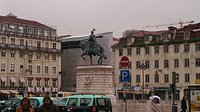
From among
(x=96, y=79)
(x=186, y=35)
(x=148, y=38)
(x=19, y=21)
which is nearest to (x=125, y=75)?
(x=96, y=79)

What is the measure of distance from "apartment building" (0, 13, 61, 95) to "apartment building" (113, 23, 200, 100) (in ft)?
50.6

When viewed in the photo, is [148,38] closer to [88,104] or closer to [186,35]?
[186,35]

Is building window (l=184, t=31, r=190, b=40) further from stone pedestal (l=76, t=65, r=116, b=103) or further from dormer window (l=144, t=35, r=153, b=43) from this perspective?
stone pedestal (l=76, t=65, r=116, b=103)

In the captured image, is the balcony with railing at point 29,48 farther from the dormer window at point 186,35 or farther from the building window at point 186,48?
the building window at point 186,48

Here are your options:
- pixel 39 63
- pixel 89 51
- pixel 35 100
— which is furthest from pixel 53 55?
pixel 35 100

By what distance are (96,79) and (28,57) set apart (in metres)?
40.1

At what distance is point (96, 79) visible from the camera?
51.9 meters

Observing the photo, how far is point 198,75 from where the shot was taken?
72125 millimetres

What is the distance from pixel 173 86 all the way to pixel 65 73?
240ft

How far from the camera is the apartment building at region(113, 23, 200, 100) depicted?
240 feet

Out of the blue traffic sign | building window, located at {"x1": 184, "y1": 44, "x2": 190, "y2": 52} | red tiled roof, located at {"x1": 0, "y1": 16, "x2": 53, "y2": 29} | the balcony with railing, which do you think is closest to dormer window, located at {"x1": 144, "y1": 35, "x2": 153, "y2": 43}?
building window, located at {"x1": 184, "y1": 44, "x2": 190, "y2": 52}

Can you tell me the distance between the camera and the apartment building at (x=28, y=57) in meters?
85.4

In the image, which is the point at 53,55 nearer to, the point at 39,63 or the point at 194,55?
the point at 39,63

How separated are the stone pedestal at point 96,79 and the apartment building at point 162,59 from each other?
19.7 m
